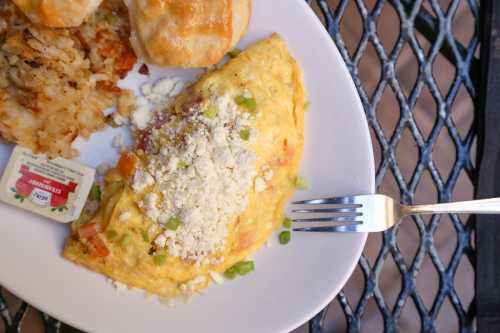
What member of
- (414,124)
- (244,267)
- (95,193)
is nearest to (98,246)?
(95,193)

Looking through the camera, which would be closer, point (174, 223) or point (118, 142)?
point (174, 223)

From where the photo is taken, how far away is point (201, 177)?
1611mm

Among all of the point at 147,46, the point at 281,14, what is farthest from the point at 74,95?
the point at 281,14

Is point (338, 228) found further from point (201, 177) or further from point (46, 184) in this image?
point (46, 184)

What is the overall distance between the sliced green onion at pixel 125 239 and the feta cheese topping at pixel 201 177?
94mm

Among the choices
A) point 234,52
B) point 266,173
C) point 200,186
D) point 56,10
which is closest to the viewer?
point 56,10

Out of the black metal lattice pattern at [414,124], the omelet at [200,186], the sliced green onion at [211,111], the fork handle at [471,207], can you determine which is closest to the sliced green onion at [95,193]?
the omelet at [200,186]

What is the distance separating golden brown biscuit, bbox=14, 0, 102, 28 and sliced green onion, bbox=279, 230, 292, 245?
936 millimetres

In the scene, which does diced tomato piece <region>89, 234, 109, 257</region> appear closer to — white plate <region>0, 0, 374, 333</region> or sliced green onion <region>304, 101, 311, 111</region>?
white plate <region>0, 0, 374, 333</region>

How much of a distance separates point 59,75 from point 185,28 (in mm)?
440

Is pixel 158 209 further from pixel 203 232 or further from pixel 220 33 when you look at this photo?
pixel 220 33

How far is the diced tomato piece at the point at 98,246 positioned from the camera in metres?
1.65

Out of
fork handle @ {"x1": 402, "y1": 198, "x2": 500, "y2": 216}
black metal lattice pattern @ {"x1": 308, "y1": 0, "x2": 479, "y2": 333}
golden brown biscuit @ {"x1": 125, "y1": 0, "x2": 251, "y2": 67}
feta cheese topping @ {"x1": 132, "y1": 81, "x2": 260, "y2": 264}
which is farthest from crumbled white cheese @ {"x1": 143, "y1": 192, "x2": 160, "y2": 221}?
fork handle @ {"x1": 402, "y1": 198, "x2": 500, "y2": 216}

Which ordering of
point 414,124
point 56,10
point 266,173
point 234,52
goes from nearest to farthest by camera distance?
point 56,10, point 266,173, point 234,52, point 414,124
